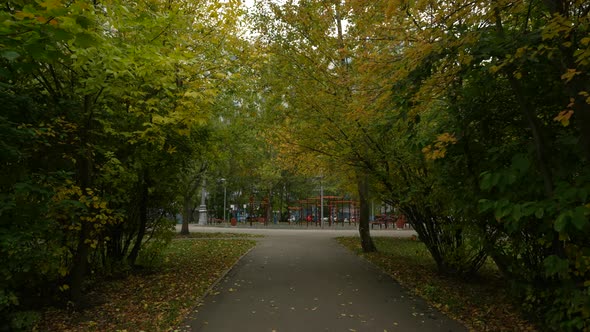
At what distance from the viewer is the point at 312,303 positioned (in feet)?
23.0

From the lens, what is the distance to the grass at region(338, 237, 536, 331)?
6.04 metres

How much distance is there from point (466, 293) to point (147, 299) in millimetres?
6117

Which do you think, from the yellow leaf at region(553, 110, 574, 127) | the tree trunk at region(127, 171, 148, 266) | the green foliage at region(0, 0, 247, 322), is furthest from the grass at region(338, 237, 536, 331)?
the tree trunk at region(127, 171, 148, 266)

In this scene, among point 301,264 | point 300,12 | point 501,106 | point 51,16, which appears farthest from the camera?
point 301,264

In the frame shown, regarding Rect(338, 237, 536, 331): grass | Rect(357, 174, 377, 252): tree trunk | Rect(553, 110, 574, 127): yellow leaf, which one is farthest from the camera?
Rect(357, 174, 377, 252): tree trunk

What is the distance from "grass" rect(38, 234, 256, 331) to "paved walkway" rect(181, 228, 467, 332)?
36cm

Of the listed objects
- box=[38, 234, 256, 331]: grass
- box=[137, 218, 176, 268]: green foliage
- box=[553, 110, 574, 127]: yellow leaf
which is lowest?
box=[38, 234, 256, 331]: grass

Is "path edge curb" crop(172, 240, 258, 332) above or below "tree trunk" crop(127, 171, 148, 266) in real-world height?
below

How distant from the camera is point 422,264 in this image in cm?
1180

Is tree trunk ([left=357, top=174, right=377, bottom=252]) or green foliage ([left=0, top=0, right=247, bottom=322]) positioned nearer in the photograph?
green foliage ([left=0, top=0, right=247, bottom=322])

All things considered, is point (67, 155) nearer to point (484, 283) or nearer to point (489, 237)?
point (489, 237)

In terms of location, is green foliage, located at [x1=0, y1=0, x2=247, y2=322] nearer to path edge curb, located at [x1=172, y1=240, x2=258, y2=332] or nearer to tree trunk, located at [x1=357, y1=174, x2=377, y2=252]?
path edge curb, located at [x1=172, y1=240, x2=258, y2=332]

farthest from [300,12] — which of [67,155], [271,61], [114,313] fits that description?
[114,313]

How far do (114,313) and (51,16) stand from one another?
4.96 m
